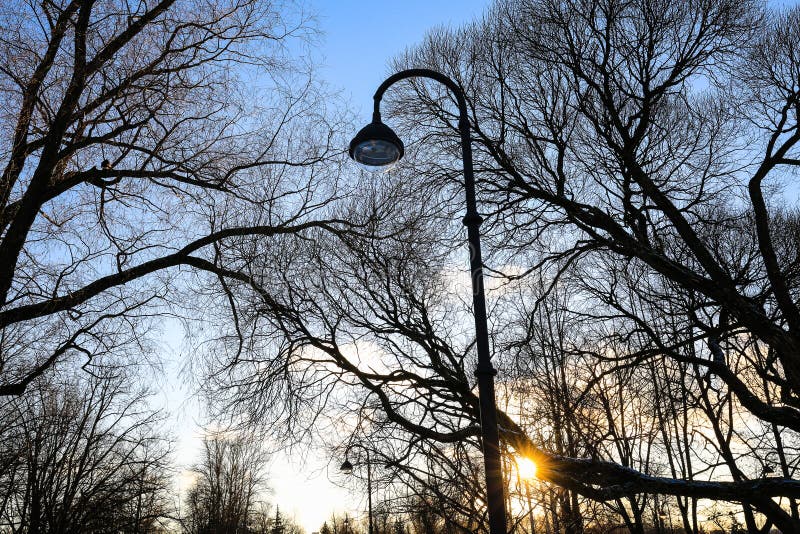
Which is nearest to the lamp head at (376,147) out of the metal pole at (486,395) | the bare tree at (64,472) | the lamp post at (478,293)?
the lamp post at (478,293)

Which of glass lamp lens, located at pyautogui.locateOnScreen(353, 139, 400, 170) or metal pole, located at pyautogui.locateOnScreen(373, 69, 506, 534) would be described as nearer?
metal pole, located at pyautogui.locateOnScreen(373, 69, 506, 534)

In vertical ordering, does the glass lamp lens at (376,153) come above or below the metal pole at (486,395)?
above

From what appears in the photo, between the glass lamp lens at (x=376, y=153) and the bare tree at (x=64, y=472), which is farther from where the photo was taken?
the bare tree at (x=64, y=472)

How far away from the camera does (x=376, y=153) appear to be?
4891 mm

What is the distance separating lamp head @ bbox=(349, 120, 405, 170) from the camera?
4773 mm

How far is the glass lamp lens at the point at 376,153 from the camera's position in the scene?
4816 mm

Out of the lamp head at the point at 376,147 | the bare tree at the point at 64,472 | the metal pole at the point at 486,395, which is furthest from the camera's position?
the bare tree at the point at 64,472

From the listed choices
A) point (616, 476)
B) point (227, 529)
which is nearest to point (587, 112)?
point (616, 476)

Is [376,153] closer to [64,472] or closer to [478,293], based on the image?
[478,293]

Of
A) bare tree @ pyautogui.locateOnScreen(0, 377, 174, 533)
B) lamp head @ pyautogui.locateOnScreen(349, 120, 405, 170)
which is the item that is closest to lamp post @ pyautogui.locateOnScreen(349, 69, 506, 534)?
lamp head @ pyautogui.locateOnScreen(349, 120, 405, 170)

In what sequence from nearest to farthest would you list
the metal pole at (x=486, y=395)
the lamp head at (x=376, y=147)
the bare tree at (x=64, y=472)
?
the metal pole at (x=486, y=395)
the lamp head at (x=376, y=147)
the bare tree at (x=64, y=472)

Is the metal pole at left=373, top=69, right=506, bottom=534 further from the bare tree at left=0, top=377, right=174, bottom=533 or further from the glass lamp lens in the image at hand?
the bare tree at left=0, top=377, right=174, bottom=533

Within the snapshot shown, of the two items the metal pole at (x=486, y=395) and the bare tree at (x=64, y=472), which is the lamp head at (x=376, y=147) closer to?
the metal pole at (x=486, y=395)

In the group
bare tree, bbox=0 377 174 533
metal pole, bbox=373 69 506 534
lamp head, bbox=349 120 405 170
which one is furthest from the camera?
bare tree, bbox=0 377 174 533
